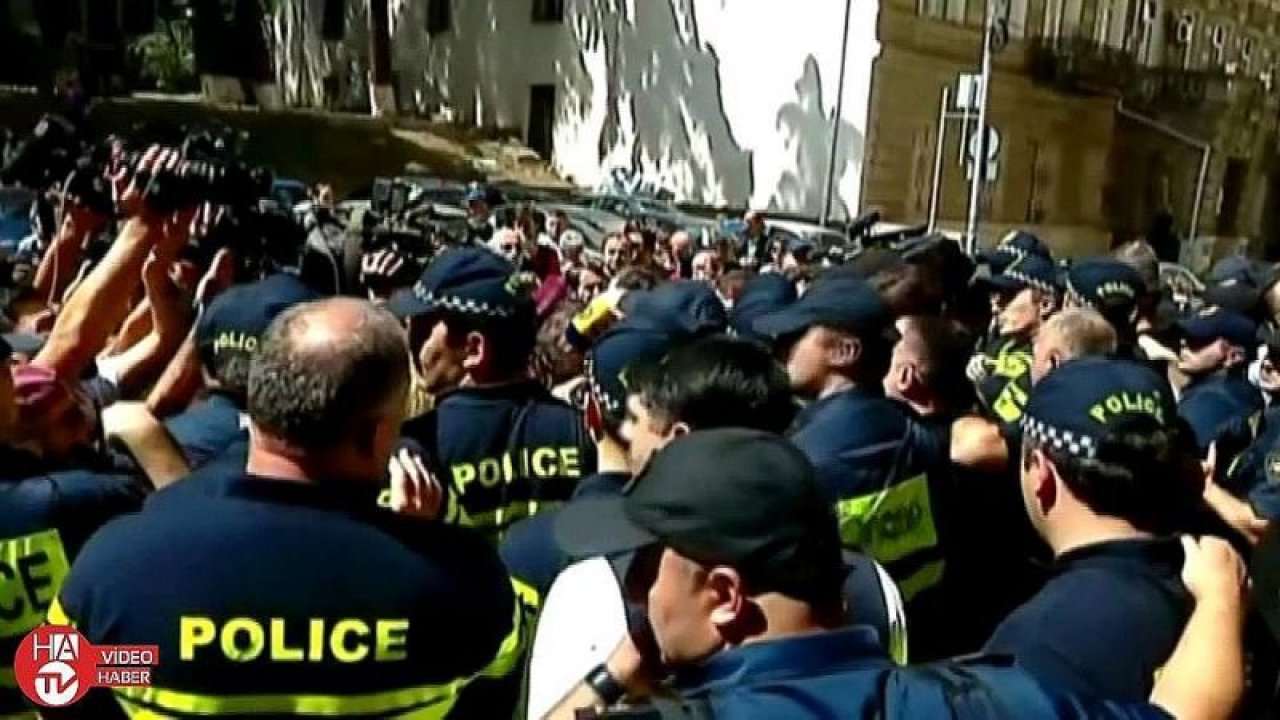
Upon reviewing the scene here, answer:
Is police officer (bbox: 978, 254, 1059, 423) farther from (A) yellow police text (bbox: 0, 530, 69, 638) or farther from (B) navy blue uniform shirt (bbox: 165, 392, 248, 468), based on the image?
(A) yellow police text (bbox: 0, 530, 69, 638)

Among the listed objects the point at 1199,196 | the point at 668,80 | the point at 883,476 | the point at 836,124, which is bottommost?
the point at 1199,196

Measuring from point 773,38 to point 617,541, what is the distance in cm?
3006

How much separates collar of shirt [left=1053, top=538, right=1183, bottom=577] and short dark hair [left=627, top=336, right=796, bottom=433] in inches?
25.7

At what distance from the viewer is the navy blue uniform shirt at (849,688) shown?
205 cm

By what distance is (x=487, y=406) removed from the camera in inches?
174

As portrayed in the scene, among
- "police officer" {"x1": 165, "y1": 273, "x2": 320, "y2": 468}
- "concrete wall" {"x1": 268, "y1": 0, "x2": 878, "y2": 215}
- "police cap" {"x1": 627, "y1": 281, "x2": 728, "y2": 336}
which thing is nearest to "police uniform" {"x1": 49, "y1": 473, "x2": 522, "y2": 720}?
"police officer" {"x1": 165, "y1": 273, "x2": 320, "y2": 468}

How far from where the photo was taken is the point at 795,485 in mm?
2277

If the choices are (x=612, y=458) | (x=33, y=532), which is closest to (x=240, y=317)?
(x=612, y=458)

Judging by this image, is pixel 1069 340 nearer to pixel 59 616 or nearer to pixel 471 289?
pixel 471 289

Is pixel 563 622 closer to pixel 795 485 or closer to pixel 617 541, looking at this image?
pixel 617 541

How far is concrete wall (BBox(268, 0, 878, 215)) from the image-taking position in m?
31.5

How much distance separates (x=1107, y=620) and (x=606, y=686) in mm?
981

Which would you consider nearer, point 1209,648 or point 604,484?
point 1209,648

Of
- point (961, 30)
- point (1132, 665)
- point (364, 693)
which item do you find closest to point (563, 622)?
point (364, 693)
